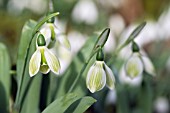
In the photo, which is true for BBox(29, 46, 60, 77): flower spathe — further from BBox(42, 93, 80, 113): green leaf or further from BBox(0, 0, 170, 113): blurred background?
BBox(0, 0, 170, 113): blurred background

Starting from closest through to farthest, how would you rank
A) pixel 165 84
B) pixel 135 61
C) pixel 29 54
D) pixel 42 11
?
pixel 29 54, pixel 135 61, pixel 165 84, pixel 42 11

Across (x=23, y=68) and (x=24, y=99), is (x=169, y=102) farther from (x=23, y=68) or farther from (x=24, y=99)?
(x=23, y=68)

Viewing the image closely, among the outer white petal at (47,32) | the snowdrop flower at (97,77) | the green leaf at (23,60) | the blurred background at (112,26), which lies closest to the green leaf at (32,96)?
the green leaf at (23,60)

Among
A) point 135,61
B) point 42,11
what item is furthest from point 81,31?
point 135,61

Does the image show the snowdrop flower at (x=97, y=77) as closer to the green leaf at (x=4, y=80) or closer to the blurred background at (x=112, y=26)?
the green leaf at (x=4, y=80)

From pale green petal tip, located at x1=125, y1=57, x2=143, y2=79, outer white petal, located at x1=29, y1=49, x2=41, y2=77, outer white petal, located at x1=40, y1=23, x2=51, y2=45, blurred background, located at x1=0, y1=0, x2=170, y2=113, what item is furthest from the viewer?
blurred background, located at x1=0, y1=0, x2=170, y2=113

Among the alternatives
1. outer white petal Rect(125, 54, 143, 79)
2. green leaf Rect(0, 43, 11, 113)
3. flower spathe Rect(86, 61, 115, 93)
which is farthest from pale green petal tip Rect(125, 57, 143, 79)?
green leaf Rect(0, 43, 11, 113)
